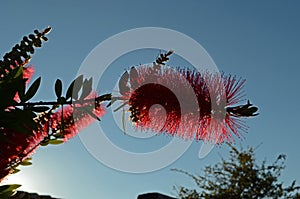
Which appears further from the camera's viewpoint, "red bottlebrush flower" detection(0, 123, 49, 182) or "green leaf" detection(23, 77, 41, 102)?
"green leaf" detection(23, 77, 41, 102)

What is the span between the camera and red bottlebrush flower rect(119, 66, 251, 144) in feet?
3.43

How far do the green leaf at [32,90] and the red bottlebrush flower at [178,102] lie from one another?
162 millimetres

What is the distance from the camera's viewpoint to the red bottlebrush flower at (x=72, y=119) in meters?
0.98

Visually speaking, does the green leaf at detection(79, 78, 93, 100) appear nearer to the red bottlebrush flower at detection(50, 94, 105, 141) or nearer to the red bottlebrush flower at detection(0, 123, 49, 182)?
the red bottlebrush flower at detection(50, 94, 105, 141)

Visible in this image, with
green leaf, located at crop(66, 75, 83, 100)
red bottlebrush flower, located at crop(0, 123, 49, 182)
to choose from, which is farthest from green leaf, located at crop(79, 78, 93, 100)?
red bottlebrush flower, located at crop(0, 123, 49, 182)

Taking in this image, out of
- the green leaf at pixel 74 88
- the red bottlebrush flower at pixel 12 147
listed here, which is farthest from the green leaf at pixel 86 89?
the red bottlebrush flower at pixel 12 147

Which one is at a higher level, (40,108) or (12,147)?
(40,108)

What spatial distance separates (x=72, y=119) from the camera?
3.34 feet

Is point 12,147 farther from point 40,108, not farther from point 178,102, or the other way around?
point 178,102

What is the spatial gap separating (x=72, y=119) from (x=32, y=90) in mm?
93

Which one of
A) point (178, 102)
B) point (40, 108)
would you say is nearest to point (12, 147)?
point (40, 108)

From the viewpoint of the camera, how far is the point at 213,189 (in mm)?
10328

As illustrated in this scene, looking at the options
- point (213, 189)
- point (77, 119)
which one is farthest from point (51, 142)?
point (213, 189)

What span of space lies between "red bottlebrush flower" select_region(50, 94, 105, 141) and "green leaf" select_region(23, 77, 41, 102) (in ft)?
0.20
